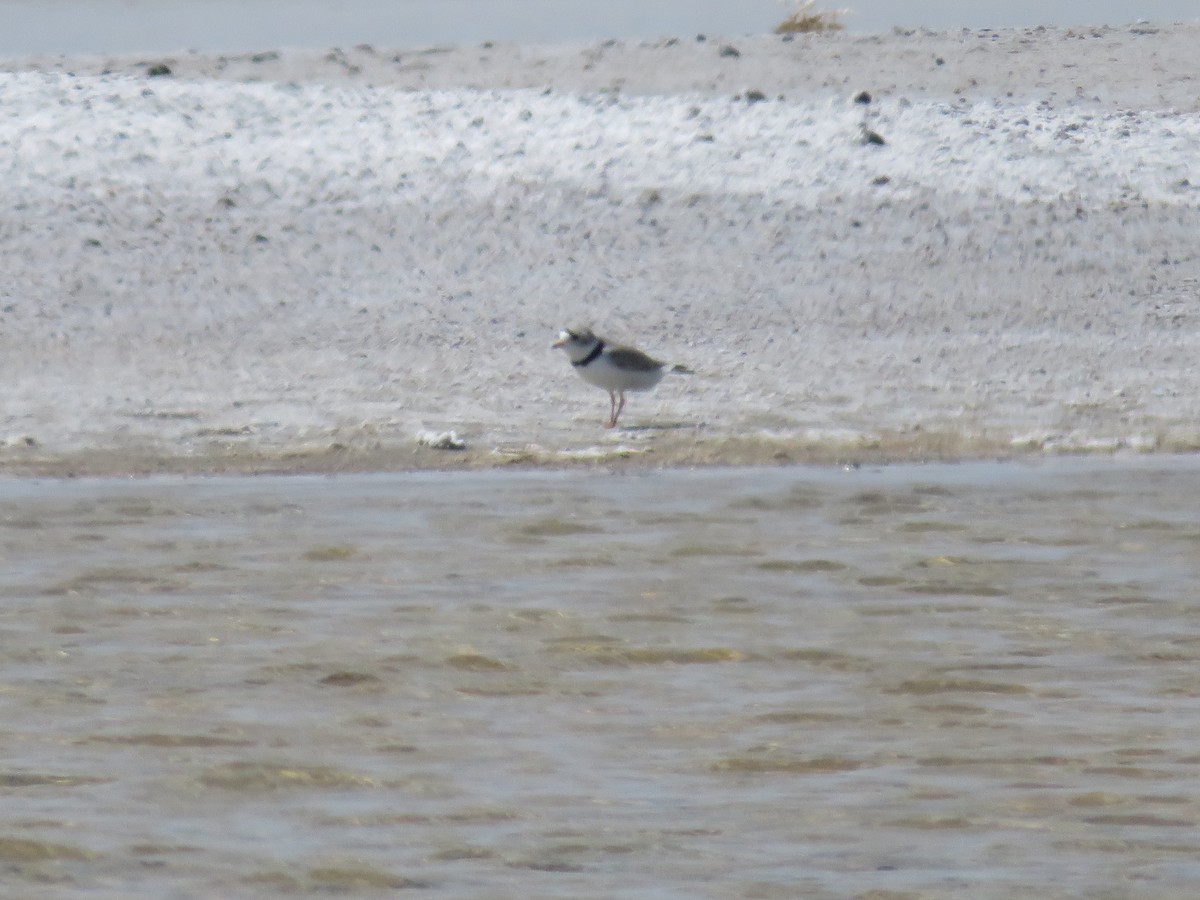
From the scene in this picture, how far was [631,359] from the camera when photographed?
1094cm

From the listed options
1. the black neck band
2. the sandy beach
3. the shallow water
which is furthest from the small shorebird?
the shallow water

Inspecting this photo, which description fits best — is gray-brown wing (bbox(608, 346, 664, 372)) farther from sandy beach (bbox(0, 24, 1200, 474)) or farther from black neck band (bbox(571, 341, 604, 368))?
sandy beach (bbox(0, 24, 1200, 474))

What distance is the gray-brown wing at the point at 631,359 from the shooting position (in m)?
10.9

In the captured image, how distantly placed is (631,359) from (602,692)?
4.98 metres

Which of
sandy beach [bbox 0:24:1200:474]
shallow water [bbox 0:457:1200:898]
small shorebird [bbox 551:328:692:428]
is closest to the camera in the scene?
shallow water [bbox 0:457:1200:898]

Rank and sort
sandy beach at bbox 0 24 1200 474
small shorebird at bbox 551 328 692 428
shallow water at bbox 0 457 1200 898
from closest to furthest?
1. shallow water at bbox 0 457 1200 898
2. small shorebird at bbox 551 328 692 428
3. sandy beach at bbox 0 24 1200 474

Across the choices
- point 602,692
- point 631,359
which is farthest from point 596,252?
point 602,692

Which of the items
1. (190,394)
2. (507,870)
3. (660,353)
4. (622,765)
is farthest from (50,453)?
(507,870)

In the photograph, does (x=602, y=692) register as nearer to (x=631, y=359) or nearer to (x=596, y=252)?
(x=631, y=359)

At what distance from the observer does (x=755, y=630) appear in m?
6.82

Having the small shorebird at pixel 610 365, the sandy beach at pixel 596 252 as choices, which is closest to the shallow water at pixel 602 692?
the small shorebird at pixel 610 365

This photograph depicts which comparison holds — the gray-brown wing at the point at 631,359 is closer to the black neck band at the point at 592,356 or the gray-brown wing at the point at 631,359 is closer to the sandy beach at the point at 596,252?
the black neck band at the point at 592,356

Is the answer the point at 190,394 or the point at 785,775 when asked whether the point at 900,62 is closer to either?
the point at 190,394

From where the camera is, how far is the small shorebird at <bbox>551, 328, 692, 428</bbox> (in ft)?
35.7
